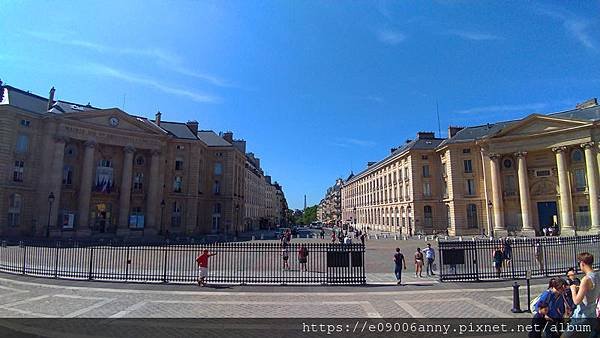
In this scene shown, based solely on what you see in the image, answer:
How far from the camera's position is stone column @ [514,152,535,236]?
44656mm

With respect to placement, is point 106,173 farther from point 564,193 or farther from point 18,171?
point 564,193

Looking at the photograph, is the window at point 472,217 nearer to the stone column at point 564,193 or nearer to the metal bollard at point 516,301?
the stone column at point 564,193

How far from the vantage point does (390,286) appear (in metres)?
13.3

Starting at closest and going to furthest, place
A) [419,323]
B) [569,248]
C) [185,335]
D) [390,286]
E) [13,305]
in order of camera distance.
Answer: [185,335] → [419,323] → [13,305] → [390,286] → [569,248]

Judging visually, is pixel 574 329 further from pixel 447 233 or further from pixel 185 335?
pixel 447 233

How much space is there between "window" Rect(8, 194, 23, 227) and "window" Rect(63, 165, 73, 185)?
5.79 metres

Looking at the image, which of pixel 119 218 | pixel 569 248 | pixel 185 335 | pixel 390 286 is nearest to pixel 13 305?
pixel 185 335

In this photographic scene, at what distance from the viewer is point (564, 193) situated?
42062 millimetres

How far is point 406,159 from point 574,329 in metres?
55.3

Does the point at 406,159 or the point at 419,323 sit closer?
the point at 419,323

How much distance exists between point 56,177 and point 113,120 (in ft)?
34.1

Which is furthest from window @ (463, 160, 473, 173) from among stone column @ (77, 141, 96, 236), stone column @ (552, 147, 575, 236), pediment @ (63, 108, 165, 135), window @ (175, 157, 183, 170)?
stone column @ (77, 141, 96, 236)

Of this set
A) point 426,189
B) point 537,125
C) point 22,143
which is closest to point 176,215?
point 22,143

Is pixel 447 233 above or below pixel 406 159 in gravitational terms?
below
